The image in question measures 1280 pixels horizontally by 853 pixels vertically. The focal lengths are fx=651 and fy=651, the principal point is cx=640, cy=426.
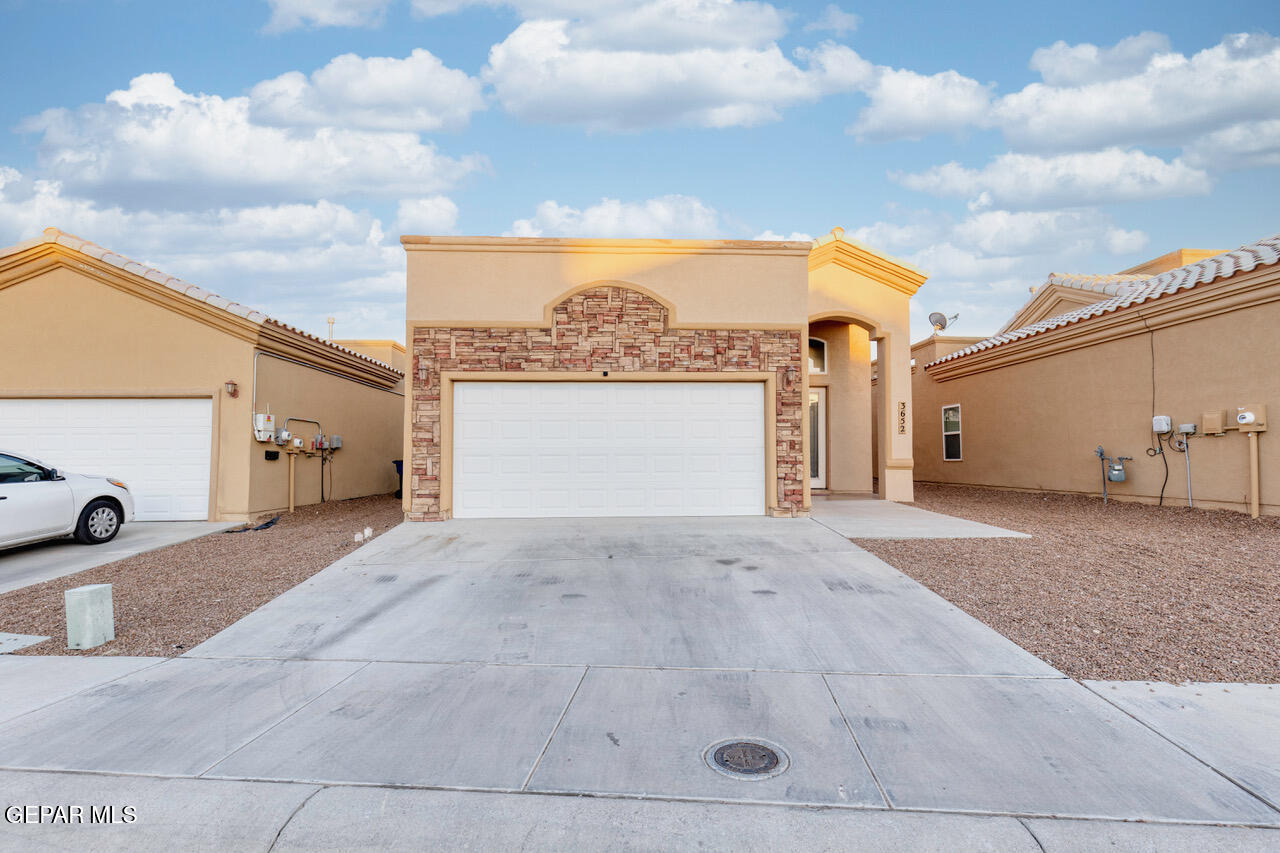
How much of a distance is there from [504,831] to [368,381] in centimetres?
1524

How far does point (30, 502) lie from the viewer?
8281 mm

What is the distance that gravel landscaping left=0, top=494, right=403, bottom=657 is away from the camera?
550 centimetres

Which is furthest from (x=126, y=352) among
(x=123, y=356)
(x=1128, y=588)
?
(x=1128, y=588)

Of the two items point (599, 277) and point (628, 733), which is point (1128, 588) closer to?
point (628, 733)

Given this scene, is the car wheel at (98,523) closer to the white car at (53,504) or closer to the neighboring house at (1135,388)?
the white car at (53,504)

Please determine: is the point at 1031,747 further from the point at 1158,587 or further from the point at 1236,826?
the point at 1158,587

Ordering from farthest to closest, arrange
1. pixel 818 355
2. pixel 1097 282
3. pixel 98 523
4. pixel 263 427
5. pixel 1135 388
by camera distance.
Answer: pixel 1097 282
pixel 818 355
pixel 1135 388
pixel 263 427
pixel 98 523

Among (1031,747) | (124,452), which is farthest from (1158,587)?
(124,452)

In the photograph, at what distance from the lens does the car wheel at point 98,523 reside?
9.12 m

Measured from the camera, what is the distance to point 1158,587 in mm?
6457

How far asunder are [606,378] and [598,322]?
A: 949mm

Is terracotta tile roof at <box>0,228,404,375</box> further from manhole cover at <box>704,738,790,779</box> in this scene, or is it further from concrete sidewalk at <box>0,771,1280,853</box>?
manhole cover at <box>704,738,790,779</box>

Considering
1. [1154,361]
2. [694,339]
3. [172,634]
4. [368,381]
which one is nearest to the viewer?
[172,634]

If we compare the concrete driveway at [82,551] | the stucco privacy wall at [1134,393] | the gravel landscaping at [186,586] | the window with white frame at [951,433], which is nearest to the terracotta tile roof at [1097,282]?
the stucco privacy wall at [1134,393]
